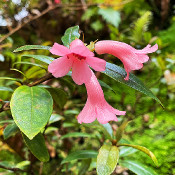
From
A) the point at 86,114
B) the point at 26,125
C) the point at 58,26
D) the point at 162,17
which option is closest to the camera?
the point at 26,125

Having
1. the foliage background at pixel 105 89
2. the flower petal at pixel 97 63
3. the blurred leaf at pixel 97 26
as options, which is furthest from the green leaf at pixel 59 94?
the blurred leaf at pixel 97 26

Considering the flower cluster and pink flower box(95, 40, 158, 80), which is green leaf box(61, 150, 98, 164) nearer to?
the flower cluster

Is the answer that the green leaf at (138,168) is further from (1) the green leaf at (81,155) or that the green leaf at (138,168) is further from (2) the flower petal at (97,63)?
(2) the flower petal at (97,63)

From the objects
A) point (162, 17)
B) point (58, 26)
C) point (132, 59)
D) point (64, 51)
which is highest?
point (64, 51)

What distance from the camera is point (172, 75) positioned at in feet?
4.05

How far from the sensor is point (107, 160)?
50cm

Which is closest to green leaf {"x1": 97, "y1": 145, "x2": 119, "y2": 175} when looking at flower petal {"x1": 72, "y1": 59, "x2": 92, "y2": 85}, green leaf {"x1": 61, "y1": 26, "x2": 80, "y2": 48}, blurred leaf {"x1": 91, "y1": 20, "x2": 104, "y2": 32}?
flower petal {"x1": 72, "y1": 59, "x2": 92, "y2": 85}

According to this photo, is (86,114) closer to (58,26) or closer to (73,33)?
(73,33)

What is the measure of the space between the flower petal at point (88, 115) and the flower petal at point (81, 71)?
9 centimetres

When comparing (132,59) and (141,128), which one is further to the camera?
(141,128)

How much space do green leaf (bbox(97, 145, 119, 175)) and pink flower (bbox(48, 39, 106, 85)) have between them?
0.22 metres

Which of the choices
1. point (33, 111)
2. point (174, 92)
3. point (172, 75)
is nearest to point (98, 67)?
point (33, 111)

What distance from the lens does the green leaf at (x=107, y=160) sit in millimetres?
470

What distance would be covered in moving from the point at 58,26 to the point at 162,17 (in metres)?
1.46
